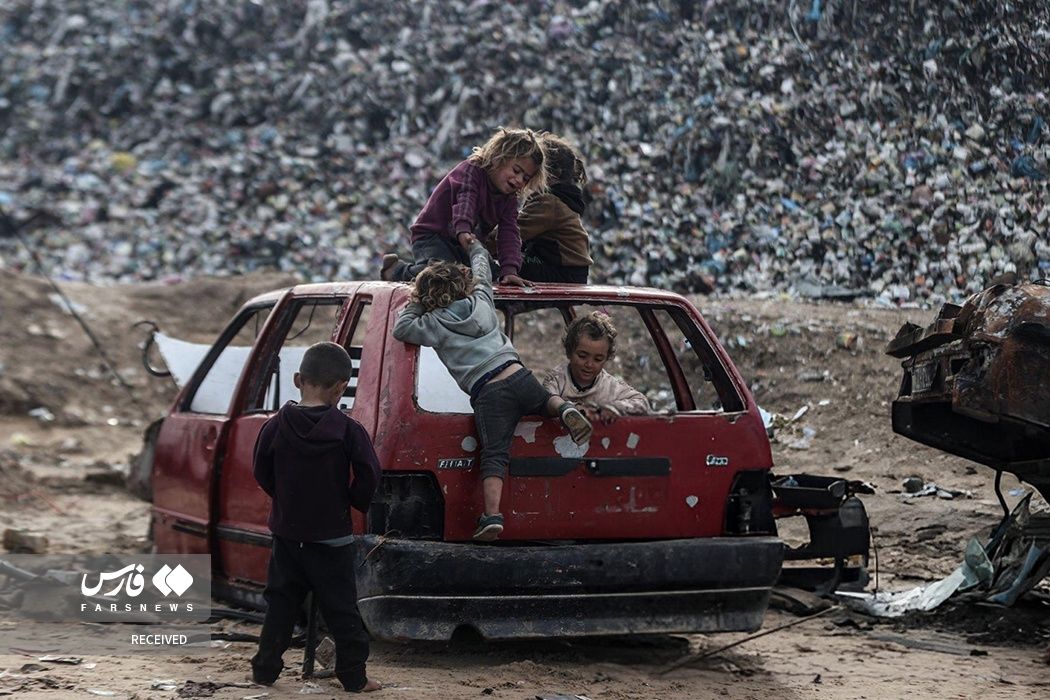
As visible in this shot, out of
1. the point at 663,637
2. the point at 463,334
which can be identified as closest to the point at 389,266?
the point at 463,334

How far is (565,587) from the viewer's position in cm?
463

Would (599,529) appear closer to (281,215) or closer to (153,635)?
(153,635)

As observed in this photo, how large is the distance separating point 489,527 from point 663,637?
137 cm

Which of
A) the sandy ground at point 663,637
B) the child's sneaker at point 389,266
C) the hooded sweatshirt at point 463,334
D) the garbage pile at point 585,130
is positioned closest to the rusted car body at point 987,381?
the sandy ground at point 663,637

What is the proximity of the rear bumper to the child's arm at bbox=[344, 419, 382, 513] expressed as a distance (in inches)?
10.0

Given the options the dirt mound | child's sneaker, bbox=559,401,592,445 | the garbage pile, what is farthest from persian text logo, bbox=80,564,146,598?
the garbage pile

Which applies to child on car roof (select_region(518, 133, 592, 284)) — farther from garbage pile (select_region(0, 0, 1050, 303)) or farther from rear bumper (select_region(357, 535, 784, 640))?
garbage pile (select_region(0, 0, 1050, 303))

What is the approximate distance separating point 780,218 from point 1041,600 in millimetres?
6848

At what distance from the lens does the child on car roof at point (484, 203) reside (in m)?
5.34

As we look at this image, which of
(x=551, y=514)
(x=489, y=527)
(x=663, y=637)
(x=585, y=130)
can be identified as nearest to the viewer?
(x=489, y=527)

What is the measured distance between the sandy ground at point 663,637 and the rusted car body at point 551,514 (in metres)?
0.25

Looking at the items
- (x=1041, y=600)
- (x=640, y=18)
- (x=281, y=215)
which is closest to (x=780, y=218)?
(x=640, y=18)

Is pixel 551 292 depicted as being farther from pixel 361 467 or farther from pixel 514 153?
pixel 361 467

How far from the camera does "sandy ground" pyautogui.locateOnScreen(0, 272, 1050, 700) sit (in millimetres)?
4625
